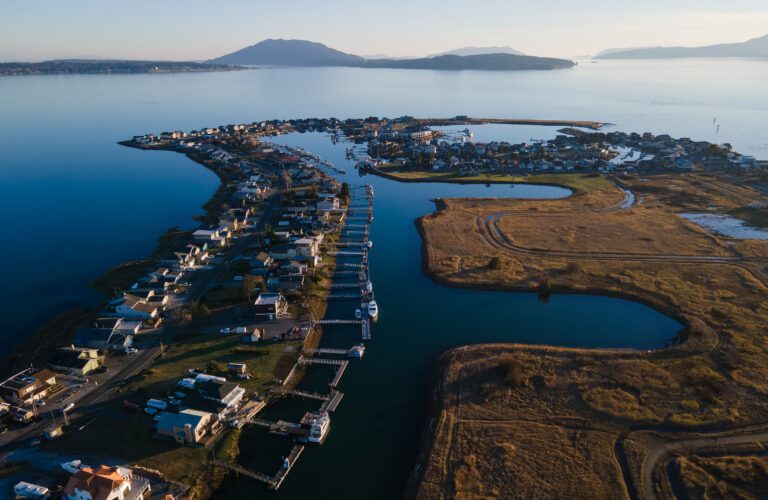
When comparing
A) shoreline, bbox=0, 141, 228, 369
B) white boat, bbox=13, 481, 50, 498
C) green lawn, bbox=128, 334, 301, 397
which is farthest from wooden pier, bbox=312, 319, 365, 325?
white boat, bbox=13, 481, 50, 498

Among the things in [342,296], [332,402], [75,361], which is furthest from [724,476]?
[75,361]

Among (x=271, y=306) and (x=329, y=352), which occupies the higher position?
(x=271, y=306)

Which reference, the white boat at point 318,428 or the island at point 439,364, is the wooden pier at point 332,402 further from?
the white boat at point 318,428

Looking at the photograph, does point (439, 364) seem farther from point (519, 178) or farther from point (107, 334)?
point (519, 178)

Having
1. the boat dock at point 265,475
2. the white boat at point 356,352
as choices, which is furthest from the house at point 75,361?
the white boat at point 356,352

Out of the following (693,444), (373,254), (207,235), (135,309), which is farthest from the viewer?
(373,254)
